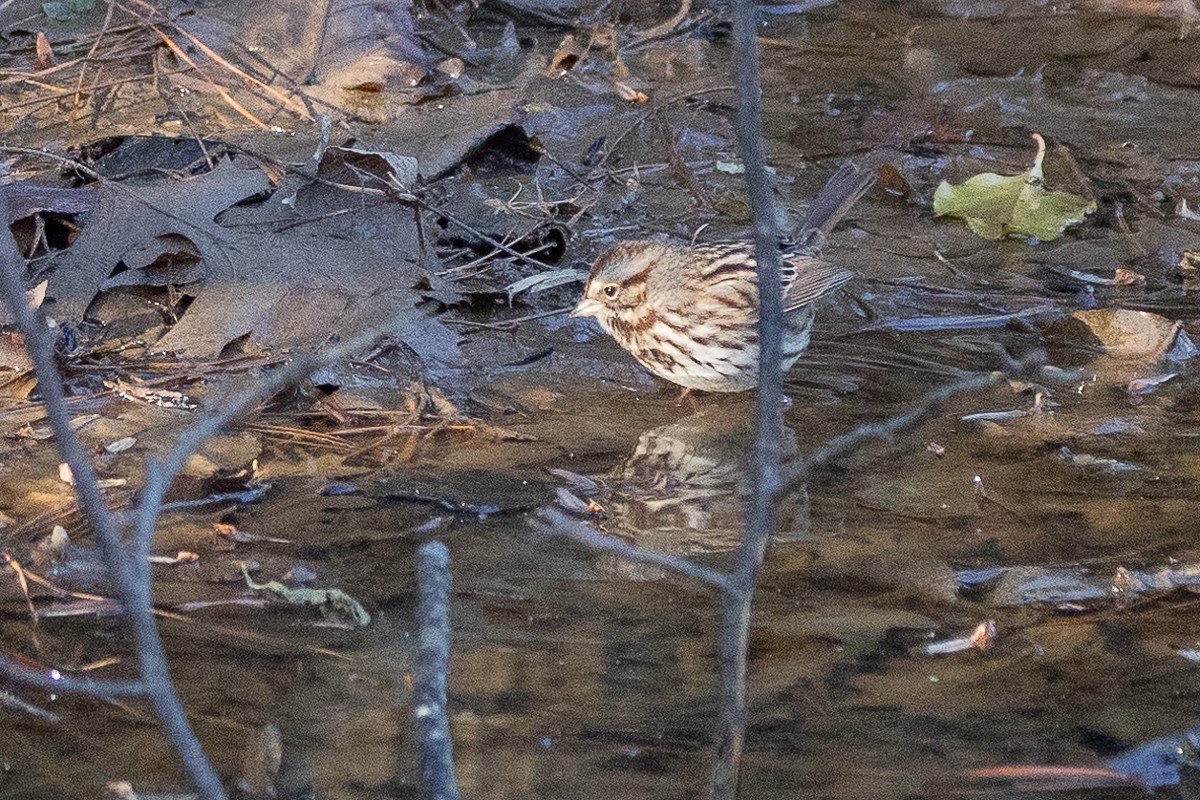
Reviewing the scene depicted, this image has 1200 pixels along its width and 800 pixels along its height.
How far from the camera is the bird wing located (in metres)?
5.23

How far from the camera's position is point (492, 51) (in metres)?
7.42

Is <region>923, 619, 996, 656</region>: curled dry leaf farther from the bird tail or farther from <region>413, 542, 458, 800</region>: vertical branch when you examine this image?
the bird tail

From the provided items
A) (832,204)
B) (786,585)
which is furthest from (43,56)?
(786,585)

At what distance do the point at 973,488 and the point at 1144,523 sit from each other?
1.56 ft

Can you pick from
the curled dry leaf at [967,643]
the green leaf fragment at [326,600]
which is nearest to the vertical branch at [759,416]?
the curled dry leaf at [967,643]

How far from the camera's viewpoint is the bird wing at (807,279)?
17.2 ft

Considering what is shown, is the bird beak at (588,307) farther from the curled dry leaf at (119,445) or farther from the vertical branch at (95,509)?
Result: the vertical branch at (95,509)

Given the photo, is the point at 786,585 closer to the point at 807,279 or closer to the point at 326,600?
the point at 326,600

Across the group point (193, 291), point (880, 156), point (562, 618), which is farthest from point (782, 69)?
point (562, 618)

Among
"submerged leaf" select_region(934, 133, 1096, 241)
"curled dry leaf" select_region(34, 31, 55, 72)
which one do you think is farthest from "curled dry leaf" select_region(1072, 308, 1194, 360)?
"curled dry leaf" select_region(34, 31, 55, 72)

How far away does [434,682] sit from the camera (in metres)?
1.93

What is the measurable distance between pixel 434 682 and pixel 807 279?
365 centimetres

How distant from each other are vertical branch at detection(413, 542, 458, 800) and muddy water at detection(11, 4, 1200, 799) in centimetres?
87

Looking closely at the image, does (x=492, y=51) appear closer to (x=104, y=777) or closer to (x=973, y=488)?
(x=973, y=488)
